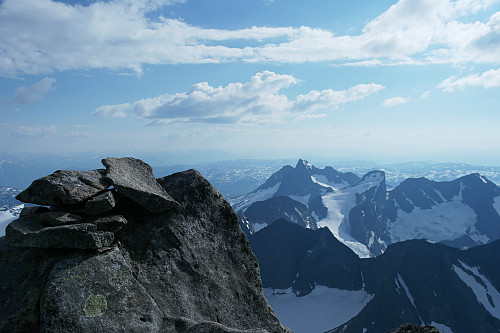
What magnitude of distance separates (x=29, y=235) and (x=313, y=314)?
164043mm

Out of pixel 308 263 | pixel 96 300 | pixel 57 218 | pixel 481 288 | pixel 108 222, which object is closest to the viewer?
pixel 96 300

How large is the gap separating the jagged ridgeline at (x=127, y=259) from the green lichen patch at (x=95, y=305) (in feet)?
0.09

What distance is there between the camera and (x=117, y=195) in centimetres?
1245

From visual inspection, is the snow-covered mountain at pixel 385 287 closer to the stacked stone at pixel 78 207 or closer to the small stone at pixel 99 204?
→ the stacked stone at pixel 78 207

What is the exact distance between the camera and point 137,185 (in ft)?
42.8

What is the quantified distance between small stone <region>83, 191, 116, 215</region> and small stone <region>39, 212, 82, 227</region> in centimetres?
43

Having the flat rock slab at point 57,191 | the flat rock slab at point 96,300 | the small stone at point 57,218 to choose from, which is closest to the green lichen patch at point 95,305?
the flat rock slab at point 96,300

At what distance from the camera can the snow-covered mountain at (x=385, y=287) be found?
12581cm

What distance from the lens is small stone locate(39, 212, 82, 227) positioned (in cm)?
998

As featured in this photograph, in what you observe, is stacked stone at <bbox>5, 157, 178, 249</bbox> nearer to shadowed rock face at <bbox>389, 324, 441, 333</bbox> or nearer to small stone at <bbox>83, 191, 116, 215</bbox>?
small stone at <bbox>83, 191, 116, 215</bbox>

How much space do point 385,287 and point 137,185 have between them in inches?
5979

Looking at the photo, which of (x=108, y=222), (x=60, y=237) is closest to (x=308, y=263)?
(x=108, y=222)

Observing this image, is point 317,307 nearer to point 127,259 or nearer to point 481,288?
point 481,288

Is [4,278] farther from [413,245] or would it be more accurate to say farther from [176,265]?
[413,245]
